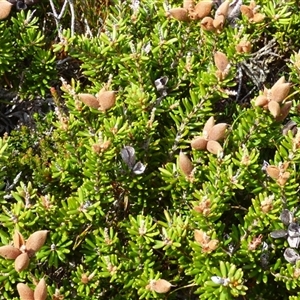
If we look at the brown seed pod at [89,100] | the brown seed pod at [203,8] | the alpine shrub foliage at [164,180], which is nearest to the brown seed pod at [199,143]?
the alpine shrub foliage at [164,180]

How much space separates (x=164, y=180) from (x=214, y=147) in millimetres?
231

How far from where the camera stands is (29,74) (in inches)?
86.4

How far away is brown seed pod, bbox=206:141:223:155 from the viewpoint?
1636 mm

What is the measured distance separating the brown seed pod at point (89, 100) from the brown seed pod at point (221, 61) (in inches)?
16.0

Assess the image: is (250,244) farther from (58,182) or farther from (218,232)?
(58,182)

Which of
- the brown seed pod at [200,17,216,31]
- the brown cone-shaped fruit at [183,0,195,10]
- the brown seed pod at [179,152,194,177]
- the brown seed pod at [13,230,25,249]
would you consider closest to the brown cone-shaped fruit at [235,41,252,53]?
the brown seed pod at [200,17,216,31]

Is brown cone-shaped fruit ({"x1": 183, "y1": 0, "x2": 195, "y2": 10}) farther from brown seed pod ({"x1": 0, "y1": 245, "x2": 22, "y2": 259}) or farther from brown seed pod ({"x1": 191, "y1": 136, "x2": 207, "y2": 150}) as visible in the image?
brown seed pod ({"x1": 0, "y1": 245, "x2": 22, "y2": 259})

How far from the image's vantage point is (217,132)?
1645 millimetres

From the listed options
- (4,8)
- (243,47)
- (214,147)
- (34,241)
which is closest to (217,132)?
(214,147)

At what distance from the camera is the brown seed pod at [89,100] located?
1649mm

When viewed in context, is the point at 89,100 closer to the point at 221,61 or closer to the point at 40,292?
the point at 221,61

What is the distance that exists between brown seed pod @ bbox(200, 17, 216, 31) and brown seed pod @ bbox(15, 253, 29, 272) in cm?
93

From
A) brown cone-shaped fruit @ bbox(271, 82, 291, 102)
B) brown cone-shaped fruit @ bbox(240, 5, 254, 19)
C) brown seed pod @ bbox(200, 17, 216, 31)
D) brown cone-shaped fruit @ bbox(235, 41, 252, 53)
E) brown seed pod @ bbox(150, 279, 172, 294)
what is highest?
brown seed pod @ bbox(200, 17, 216, 31)

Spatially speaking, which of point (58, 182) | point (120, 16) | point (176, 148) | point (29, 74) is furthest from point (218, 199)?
point (29, 74)
